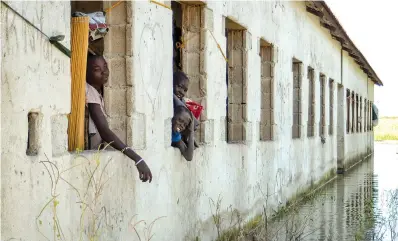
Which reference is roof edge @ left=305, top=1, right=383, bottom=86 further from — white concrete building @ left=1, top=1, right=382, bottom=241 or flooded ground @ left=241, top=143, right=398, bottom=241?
flooded ground @ left=241, top=143, right=398, bottom=241

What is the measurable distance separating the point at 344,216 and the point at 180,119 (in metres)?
4.70

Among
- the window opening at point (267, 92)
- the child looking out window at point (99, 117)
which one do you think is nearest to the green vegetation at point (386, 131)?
the window opening at point (267, 92)

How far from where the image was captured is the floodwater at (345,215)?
812 cm

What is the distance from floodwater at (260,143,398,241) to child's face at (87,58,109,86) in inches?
110

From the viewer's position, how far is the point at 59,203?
424cm

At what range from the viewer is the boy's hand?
5.28m

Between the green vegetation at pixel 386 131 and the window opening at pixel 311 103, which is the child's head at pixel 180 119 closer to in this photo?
the window opening at pixel 311 103

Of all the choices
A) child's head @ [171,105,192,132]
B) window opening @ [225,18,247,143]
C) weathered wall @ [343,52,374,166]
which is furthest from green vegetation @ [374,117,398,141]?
child's head @ [171,105,192,132]

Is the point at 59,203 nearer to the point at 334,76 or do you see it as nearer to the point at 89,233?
Answer: the point at 89,233

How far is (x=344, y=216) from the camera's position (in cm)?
1001

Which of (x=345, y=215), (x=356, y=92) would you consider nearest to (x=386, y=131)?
(x=356, y=92)

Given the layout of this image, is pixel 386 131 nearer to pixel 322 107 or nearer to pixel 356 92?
pixel 356 92

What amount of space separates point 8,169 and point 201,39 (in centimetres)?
352

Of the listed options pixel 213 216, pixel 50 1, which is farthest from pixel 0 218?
pixel 213 216
